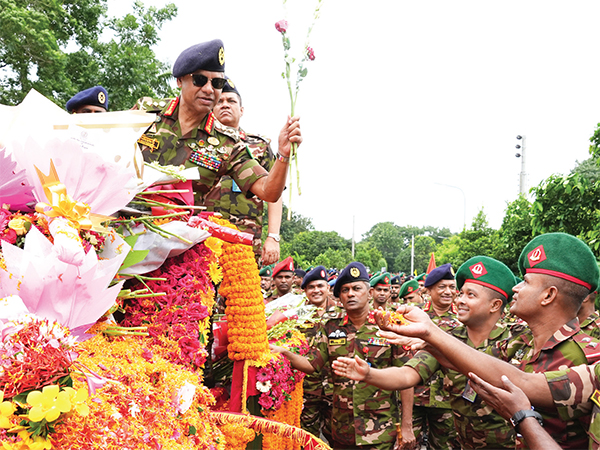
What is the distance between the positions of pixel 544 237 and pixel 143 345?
7.19 feet

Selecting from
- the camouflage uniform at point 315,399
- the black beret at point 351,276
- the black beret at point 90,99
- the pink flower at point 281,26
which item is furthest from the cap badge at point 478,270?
the black beret at point 90,99

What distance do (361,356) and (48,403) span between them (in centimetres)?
450

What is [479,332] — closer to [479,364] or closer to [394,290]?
[479,364]

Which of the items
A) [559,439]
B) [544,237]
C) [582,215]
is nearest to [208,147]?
[544,237]

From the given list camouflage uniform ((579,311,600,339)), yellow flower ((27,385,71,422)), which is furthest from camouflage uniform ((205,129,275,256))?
yellow flower ((27,385,71,422))

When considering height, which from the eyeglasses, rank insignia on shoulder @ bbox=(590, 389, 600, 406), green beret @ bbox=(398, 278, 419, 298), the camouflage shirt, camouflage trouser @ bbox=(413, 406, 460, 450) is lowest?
camouflage trouser @ bbox=(413, 406, 460, 450)

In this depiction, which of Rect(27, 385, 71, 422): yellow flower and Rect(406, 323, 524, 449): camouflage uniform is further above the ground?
Rect(27, 385, 71, 422): yellow flower

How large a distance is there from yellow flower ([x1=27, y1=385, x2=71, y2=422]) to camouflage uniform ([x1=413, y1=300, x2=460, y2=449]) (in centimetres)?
532

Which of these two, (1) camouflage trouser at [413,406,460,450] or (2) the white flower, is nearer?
(2) the white flower

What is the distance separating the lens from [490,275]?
418 centimetres

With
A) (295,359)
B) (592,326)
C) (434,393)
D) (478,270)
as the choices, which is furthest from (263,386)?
(434,393)

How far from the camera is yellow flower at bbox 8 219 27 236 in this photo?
53.2 inches

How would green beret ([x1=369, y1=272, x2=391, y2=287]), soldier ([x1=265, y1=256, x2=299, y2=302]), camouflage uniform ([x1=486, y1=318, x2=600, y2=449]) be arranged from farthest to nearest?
green beret ([x1=369, y1=272, x2=391, y2=287]) → soldier ([x1=265, y1=256, x2=299, y2=302]) → camouflage uniform ([x1=486, y1=318, x2=600, y2=449])

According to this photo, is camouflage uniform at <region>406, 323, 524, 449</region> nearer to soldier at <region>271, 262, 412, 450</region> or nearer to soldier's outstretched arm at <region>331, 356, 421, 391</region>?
soldier's outstretched arm at <region>331, 356, 421, 391</region>
